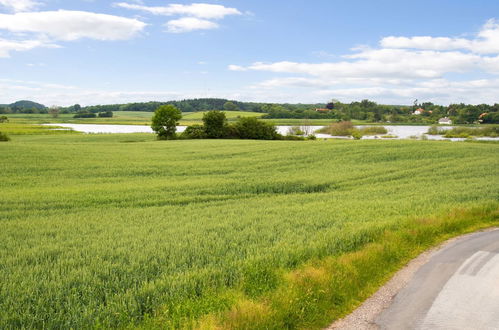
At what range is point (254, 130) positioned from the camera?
262ft

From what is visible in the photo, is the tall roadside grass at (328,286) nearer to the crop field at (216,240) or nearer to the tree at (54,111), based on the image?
the crop field at (216,240)

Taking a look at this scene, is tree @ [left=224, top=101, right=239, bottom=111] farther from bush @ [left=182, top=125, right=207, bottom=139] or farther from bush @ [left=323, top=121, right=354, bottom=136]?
bush @ [left=182, top=125, right=207, bottom=139]

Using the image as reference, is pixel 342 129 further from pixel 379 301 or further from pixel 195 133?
pixel 379 301

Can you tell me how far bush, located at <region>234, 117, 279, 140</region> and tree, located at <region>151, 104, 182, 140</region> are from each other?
13.0 meters

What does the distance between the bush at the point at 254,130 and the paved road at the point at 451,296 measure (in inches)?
2721

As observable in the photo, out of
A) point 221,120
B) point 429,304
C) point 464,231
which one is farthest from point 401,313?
point 221,120

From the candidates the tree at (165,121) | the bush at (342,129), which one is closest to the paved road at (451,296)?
the tree at (165,121)

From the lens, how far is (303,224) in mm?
13477

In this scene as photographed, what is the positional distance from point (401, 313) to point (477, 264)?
3.97 meters

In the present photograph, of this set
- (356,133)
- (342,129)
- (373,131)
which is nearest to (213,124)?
(356,133)

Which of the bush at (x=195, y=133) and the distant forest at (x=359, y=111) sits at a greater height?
the distant forest at (x=359, y=111)

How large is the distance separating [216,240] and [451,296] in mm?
6197

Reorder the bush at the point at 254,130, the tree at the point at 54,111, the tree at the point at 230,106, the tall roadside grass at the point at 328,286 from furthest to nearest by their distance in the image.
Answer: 1. the tree at the point at 230,106
2. the tree at the point at 54,111
3. the bush at the point at 254,130
4. the tall roadside grass at the point at 328,286

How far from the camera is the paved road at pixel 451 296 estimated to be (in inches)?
279
